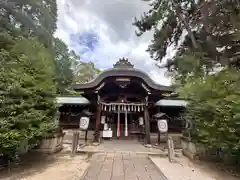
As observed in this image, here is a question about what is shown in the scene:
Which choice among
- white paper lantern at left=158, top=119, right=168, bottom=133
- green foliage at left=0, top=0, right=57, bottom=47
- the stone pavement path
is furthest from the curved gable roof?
green foliage at left=0, top=0, right=57, bottom=47

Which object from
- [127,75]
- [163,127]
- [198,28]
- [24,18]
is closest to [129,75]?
[127,75]

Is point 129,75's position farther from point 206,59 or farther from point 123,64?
point 206,59

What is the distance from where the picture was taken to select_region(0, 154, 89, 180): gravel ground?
4.10m

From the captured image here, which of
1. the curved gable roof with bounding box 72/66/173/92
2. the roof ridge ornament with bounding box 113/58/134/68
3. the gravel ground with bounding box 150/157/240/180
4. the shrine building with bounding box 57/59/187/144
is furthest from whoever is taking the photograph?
the roof ridge ornament with bounding box 113/58/134/68

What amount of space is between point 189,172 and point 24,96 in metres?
4.99

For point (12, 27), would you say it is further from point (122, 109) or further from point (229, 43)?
point (229, 43)

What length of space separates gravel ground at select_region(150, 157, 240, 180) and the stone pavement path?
1.03ft

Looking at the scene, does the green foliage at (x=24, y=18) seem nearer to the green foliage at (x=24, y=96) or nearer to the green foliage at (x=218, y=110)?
the green foliage at (x=24, y=96)

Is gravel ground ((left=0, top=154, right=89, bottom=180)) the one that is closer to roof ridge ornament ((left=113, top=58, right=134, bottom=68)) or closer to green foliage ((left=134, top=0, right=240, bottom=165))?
green foliage ((left=134, top=0, right=240, bottom=165))

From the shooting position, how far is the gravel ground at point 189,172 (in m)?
4.31

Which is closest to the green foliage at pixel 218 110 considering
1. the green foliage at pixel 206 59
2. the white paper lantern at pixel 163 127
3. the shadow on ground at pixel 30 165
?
the green foliage at pixel 206 59

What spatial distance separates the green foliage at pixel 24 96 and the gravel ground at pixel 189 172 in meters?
3.66

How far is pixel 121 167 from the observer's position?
4867 millimetres

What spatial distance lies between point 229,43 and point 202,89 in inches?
181
